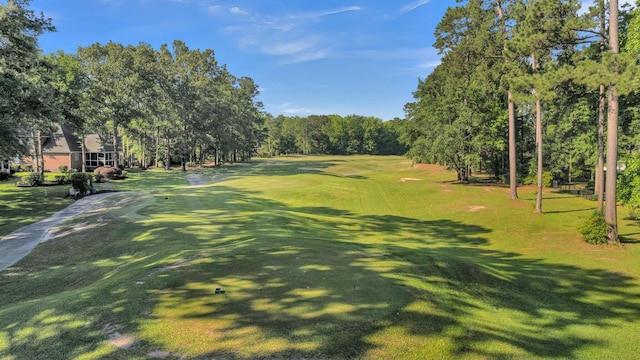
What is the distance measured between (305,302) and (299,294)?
43cm

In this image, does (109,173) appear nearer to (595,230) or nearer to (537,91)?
(537,91)

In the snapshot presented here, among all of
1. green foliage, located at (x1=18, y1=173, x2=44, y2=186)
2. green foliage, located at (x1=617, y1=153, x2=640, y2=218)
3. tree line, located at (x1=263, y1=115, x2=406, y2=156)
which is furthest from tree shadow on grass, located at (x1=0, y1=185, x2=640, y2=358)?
tree line, located at (x1=263, y1=115, x2=406, y2=156)

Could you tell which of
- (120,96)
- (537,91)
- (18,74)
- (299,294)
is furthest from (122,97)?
(299,294)

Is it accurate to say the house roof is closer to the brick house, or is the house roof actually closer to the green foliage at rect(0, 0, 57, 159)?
the brick house

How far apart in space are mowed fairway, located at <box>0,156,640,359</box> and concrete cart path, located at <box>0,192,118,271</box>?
82 centimetres

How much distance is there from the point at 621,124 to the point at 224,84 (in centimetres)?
7042

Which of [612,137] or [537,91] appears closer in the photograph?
[612,137]

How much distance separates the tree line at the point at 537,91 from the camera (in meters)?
18.2

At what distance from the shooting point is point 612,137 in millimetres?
17969

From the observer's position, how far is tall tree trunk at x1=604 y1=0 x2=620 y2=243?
17.5 m

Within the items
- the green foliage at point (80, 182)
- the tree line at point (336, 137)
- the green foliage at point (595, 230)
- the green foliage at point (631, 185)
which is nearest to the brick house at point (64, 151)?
the green foliage at point (80, 182)

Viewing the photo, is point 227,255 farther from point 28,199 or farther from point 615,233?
point 28,199

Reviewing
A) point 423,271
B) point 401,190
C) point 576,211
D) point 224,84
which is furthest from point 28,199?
point 224,84

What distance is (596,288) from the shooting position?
13.1 metres
